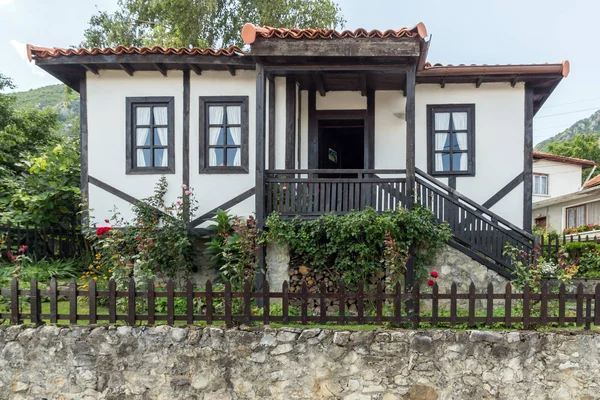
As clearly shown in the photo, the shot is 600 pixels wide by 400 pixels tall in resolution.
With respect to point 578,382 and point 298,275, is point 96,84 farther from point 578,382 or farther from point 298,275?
point 578,382

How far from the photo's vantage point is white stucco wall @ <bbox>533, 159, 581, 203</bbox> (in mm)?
25078

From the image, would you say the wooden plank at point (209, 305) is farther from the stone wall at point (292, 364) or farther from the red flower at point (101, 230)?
the red flower at point (101, 230)

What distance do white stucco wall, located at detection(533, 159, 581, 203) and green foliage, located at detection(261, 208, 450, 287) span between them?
20.5 metres

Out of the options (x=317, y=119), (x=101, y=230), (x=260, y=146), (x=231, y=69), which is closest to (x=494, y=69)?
(x=317, y=119)

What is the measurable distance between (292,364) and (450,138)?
5.85 m

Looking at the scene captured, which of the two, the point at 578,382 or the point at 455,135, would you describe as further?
the point at 455,135

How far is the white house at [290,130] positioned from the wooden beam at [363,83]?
0.12 ft

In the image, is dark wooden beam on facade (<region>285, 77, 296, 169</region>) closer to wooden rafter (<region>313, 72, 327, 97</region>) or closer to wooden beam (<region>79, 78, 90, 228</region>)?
wooden rafter (<region>313, 72, 327, 97</region>)

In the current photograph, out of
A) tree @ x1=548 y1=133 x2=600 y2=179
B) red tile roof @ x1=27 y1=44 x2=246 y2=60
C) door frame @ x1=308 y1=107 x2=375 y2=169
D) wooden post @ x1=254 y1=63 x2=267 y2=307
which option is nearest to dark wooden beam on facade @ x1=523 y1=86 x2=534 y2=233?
door frame @ x1=308 y1=107 x2=375 y2=169

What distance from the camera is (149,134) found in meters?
8.96

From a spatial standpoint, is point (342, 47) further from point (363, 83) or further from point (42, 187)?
point (42, 187)


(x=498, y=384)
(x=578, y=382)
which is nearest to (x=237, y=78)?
(x=498, y=384)

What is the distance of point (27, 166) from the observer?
1201cm

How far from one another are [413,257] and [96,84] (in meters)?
6.85
